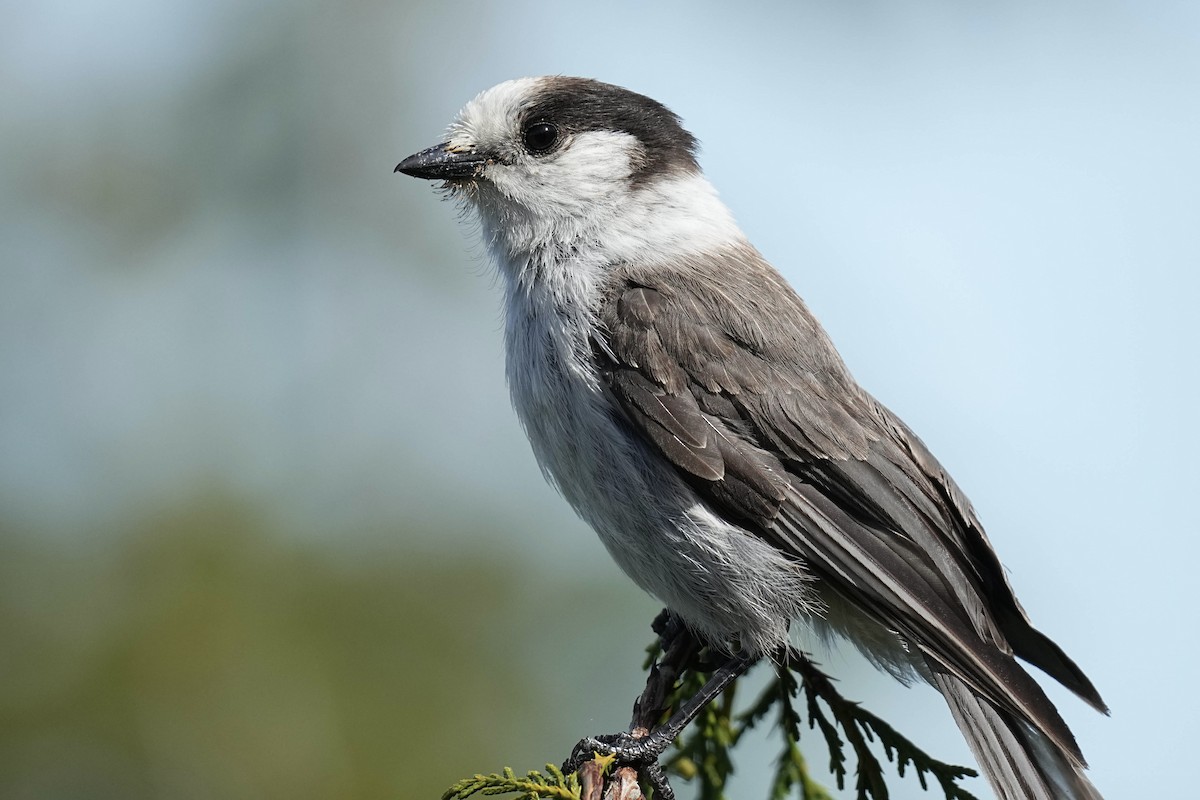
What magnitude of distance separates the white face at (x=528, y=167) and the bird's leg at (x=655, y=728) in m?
1.56

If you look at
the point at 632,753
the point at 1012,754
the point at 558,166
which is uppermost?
the point at 558,166

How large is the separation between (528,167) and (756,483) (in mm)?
1422

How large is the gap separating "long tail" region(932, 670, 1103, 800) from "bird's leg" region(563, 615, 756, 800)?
0.64m

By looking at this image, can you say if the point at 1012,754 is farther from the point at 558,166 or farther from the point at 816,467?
the point at 558,166

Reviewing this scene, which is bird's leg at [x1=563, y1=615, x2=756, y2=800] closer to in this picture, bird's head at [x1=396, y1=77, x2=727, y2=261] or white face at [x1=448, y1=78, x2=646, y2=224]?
bird's head at [x1=396, y1=77, x2=727, y2=261]

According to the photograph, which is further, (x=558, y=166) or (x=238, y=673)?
(x=238, y=673)

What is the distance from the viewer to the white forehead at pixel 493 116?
421 centimetres

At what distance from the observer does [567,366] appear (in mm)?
3699

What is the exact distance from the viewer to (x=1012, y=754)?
11.6 feet

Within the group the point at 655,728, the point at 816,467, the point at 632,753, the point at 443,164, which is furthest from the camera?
the point at 443,164

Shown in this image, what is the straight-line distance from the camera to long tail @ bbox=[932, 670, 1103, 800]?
345cm

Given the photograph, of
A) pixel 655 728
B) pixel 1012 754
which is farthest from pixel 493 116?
pixel 1012 754

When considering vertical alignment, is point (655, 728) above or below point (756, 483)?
below

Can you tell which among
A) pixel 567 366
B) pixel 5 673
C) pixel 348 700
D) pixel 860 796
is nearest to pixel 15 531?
pixel 5 673
